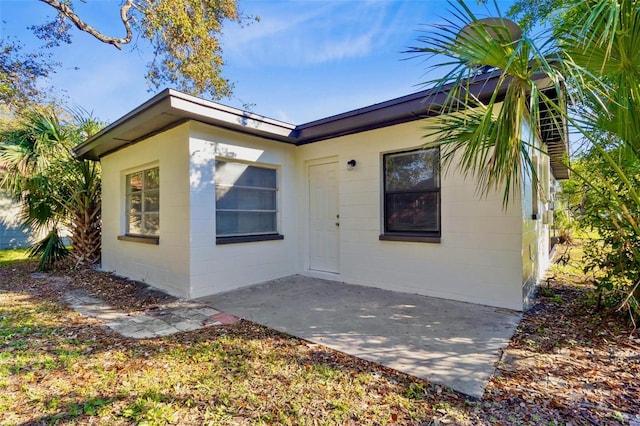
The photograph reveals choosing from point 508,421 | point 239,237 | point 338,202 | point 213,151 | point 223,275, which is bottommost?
point 508,421

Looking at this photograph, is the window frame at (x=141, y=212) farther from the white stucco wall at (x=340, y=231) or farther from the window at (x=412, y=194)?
the window at (x=412, y=194)

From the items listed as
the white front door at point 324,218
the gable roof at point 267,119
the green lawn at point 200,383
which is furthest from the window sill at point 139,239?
the white front door at point 324,218

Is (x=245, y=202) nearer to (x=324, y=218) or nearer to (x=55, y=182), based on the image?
(x=324, y=218)

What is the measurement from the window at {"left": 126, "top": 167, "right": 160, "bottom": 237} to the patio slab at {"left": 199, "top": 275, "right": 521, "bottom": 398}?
2.38 m

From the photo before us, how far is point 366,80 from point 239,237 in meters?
4.65

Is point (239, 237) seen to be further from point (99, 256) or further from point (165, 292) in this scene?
point (99, 256)

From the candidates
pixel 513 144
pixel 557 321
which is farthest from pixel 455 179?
pixel 557 321

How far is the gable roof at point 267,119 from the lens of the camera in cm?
455

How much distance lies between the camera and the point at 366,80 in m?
7.44

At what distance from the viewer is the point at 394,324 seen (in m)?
3.80

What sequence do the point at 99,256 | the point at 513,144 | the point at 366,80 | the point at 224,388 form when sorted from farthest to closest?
the point at 99,256
the point at 366,80
the point at 513,144
the point at 224,388

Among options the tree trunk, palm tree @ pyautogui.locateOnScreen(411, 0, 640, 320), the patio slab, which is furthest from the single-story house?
the tree trunk

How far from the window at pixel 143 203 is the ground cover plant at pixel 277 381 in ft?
9.03

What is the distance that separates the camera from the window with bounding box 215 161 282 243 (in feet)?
18.5
